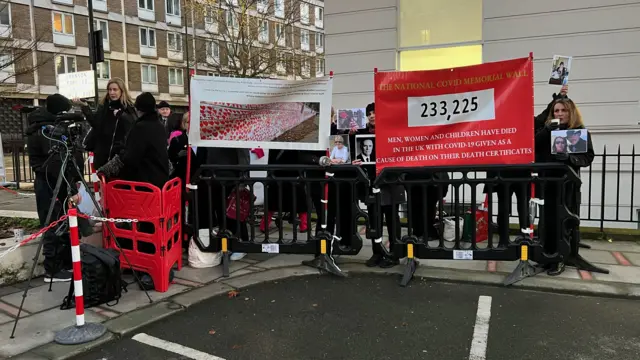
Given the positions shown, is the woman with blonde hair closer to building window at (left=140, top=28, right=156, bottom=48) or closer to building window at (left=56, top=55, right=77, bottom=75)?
building window at (left=56, top=55, right=77, bottom=75)

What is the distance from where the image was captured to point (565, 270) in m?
5.00

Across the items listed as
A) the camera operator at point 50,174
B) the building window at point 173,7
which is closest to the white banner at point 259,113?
the camera operator at point 50,174

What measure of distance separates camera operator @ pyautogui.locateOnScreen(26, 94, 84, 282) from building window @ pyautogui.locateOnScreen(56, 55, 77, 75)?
113 ft

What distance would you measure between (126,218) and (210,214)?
2.86 feet

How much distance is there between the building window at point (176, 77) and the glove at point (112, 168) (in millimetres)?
40323

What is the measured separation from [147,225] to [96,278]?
780 mm

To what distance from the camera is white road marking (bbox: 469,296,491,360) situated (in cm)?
327

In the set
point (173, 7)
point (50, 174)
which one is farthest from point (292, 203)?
point (173, 7)

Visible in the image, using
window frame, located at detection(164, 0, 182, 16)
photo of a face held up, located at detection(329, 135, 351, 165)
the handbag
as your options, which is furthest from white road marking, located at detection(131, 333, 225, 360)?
window frame, located at detection(164, 0, 182, 16)

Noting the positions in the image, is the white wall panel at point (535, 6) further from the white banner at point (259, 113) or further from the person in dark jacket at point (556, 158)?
the white banner at point (259, 113)

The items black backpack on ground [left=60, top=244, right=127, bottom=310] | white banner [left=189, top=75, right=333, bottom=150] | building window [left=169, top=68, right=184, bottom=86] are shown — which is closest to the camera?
black backpack on ground [left=60, top=244, right=127, bottom=310]

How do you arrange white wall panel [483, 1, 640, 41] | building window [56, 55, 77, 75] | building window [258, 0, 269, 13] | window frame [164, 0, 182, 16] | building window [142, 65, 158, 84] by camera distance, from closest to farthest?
1. white wall panel [483, 1, 640, 41]
2. building window [258, 0, 269, 13]
3. building window [56, 55, 77, 75]
4. building window [142, 65, 158, 84]
5. window frame [164, 0, 182, 16]

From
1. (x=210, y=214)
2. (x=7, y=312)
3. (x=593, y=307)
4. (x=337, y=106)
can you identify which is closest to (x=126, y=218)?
(x=210, y=214)

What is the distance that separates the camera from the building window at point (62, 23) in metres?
34.3
